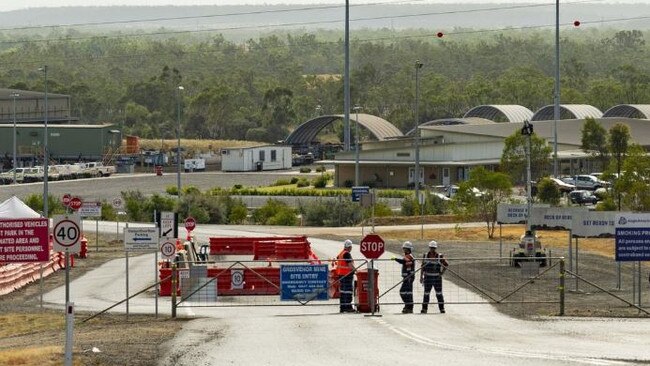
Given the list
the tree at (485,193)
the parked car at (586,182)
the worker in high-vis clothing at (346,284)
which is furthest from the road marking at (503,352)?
the parked car at (586,182)

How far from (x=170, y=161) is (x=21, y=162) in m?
12.9

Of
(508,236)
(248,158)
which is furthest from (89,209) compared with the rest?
(248,158)

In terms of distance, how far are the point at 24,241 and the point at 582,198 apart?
2134 inches

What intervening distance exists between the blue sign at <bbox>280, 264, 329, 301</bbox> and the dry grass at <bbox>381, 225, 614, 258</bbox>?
22.4 meters

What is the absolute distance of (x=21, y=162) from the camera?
12475cm

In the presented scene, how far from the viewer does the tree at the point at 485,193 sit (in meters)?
64.5

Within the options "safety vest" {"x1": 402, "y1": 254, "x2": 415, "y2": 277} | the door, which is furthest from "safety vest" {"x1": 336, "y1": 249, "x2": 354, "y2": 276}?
the door

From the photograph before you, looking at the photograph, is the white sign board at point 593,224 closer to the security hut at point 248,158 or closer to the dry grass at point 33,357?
the dry grass at point 33,357

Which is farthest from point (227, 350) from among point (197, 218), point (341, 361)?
point (197, 218)

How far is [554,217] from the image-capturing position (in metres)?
40.9

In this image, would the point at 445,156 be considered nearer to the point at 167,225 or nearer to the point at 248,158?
the point at 248,158

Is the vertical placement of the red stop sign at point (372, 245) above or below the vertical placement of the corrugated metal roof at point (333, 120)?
below

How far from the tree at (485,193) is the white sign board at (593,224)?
2351 cm

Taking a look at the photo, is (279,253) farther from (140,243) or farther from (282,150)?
(282,150)
